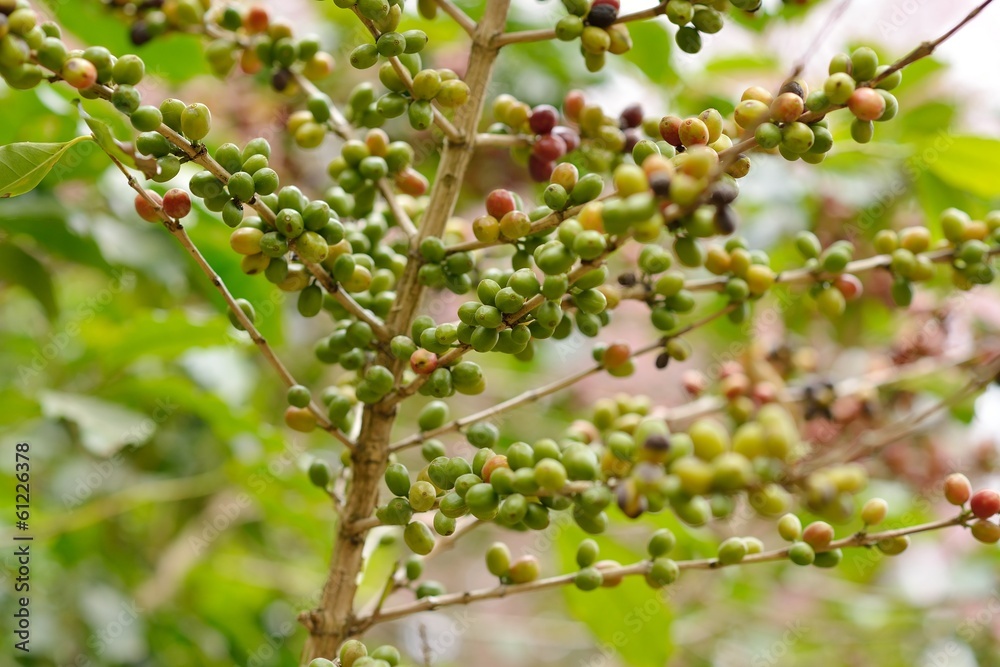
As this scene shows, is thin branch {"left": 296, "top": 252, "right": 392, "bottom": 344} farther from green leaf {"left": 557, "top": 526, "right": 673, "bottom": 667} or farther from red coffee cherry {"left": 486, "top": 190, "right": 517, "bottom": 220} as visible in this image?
green leaf {"left": 557, "top": 526, "right": 673, "bottom": 667}

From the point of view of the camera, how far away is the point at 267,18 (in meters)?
1.10

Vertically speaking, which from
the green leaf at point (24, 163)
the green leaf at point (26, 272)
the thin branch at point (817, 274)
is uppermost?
the green leaf at point (24, 163)

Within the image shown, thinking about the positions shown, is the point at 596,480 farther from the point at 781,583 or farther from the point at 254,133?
the point at 781,583

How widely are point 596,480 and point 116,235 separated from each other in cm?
105

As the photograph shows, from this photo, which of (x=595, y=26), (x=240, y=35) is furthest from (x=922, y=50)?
(x=240, y=35)

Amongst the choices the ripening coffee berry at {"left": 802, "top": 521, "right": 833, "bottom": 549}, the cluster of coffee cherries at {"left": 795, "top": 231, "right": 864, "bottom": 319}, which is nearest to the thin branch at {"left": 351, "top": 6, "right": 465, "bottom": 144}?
the cluster of coffee cherries at {"left": 795, "top": 231, "right": 864, "bottom": 319}

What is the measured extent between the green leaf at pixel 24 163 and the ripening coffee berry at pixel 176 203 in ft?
0.33

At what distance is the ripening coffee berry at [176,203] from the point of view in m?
0.78

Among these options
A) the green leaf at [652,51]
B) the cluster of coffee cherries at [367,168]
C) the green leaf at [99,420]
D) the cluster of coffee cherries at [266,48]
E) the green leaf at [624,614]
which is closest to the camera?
the cluster of coffee cherries at [367,168]

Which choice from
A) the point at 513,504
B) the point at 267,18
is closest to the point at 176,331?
the point at 267,18

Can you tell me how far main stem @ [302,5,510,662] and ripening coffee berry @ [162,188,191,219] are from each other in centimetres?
24

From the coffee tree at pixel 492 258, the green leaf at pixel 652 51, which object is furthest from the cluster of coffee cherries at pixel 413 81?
the green leaf at pixel 652 51

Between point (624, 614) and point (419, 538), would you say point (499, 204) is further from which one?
point (624, 614)

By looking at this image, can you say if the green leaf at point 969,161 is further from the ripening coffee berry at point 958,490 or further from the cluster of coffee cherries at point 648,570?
the cluster of coffee cherries at point 648,570
